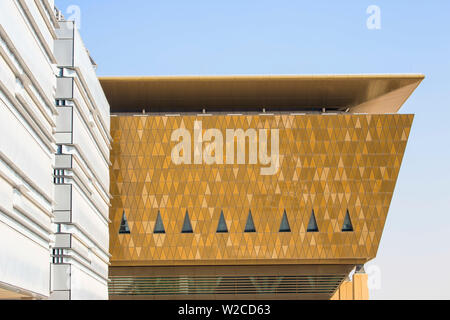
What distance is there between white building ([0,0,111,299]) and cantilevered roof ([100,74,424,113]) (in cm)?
662

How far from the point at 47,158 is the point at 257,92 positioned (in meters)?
21.5

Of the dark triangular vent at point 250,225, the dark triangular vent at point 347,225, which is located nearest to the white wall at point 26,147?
the dark triangular vent at point 250,225

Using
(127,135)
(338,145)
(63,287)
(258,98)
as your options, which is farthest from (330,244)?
(63,287)

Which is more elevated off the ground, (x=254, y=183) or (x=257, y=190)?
(x=254, y=183)

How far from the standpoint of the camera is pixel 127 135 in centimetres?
5088

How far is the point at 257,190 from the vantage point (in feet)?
166

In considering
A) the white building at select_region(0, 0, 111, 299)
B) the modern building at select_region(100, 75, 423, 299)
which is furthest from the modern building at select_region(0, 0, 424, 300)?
the white building at select_region(0, 0, 111, 299)

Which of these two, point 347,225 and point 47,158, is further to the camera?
point 347,225

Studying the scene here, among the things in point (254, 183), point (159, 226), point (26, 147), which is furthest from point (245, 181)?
point (26, 147)

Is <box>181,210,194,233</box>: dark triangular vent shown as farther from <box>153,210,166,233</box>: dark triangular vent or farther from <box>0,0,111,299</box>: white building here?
<box>0,0,111,299</box>: white building

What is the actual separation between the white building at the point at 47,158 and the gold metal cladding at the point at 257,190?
5.19m

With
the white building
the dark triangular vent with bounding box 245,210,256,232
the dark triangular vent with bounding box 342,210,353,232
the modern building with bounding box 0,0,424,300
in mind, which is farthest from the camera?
the dark triangular vent with bounding box 342,210,353,232

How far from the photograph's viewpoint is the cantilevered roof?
166 ft

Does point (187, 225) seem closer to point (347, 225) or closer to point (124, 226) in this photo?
point (124, 226)
